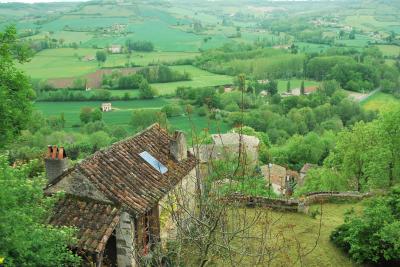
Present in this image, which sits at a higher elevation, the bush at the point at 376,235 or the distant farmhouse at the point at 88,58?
the bush at the point at 376,235

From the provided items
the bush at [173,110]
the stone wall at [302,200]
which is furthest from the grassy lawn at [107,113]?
the stone wall at [302,200]

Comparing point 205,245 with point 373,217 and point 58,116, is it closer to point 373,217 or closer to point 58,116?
point 373,217

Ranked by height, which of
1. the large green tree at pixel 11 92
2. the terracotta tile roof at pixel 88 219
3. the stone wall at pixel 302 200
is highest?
the large green tree at pixel 11 92

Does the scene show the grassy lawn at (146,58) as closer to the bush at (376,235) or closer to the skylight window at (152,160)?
the skylight window at (152,160)

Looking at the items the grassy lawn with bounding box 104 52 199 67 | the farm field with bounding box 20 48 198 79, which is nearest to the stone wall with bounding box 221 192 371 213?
the farm field with bounding box 20 48 198 79

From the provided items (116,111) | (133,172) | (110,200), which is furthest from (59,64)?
(110,200)

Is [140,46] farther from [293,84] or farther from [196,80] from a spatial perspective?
[293,84]

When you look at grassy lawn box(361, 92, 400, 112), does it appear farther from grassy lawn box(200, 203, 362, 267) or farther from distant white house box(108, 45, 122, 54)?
distant white house box(108, 45, 122, 54)
